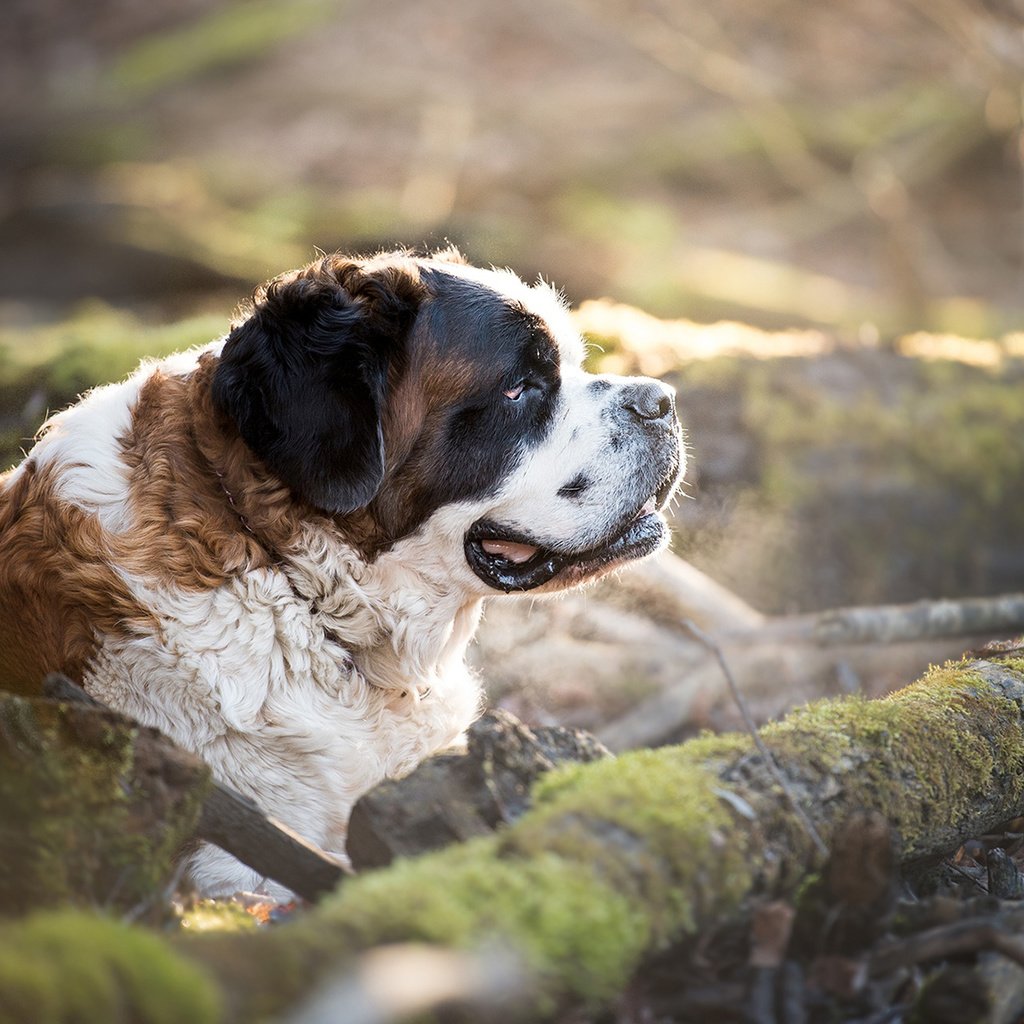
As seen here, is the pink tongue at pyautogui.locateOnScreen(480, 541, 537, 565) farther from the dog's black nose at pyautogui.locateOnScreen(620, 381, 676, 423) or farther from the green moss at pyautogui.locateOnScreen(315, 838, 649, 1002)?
the green moss at pyautogui.locateOnScreen(315, 838, 649, 1002)

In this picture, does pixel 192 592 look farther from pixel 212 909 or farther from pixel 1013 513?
pixel 1013 513

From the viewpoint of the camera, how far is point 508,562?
345 cm

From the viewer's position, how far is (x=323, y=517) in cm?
313

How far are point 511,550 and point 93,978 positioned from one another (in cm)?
212

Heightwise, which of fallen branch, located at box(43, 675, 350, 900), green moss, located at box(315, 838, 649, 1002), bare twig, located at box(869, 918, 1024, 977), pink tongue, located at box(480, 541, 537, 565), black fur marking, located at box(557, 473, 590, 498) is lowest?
pink tongue, located at box(480, 541, 537, 565)

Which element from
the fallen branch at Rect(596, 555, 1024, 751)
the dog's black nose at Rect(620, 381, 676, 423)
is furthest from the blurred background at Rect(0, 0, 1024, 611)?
the dog's black nose at Rect(620, 381, 676, 423)

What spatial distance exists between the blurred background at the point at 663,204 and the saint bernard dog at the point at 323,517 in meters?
1.98

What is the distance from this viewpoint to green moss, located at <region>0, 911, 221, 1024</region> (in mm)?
1415

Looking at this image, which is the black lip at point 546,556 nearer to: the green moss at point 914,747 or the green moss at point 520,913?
the green moss at point 914,747

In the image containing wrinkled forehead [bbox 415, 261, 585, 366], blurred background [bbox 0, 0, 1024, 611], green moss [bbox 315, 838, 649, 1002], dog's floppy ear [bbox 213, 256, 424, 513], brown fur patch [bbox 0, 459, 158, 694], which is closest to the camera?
green moss [bbox 315, 838, 649, 1002]

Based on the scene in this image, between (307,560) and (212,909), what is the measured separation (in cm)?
113

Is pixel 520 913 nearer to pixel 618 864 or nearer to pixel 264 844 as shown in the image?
pixel 618 864

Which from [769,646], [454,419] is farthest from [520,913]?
[769,646]

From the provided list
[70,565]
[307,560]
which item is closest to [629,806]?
[307,560]
